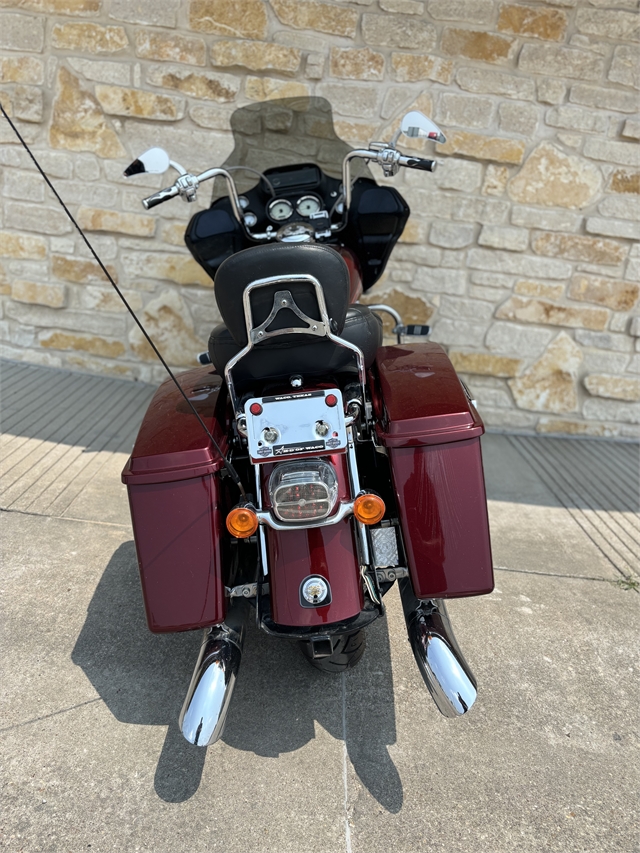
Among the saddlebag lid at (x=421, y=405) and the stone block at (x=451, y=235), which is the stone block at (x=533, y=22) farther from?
the saddlebag lid at (x=421, y=405)

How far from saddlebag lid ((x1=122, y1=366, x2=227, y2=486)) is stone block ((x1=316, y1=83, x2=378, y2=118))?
8.87ft

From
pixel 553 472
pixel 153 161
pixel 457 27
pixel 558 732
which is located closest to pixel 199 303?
pixel 153 161

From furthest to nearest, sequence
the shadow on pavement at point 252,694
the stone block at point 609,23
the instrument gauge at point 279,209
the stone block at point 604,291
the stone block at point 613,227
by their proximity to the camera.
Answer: the stone block at point 604,291, the stone block at point 613,227, the stone block at point 609,23, the instrument gauge at point 279,209, the shadow on pavement at point 252,694

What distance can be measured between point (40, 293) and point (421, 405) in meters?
3.63

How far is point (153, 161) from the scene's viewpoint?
228 centimetres

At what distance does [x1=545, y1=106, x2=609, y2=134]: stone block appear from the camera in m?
3.77

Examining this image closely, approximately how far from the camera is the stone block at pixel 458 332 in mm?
4215

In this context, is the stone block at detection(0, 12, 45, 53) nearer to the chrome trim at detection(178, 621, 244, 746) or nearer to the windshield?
the windshield

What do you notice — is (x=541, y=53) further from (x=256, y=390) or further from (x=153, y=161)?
(x=256, y=390)

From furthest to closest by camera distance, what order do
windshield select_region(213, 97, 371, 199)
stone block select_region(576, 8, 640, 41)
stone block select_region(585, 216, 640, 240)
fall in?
1. stone block select_region(585, 216, 640, 240)
2. stone block select_region(576, 8, 640, 41)
3. windshield select_region(213, 97, 371, 199)

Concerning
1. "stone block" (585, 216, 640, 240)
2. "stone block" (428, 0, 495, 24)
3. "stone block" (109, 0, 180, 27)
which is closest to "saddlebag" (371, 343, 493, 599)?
"stone block" (585, 216, 640, 240)

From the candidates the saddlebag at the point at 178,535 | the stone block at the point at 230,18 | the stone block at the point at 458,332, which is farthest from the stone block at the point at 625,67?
the saddlebag at the point at 178,535

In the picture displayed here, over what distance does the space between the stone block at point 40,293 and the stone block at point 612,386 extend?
3.88 m

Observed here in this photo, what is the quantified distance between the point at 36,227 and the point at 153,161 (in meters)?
2.38
